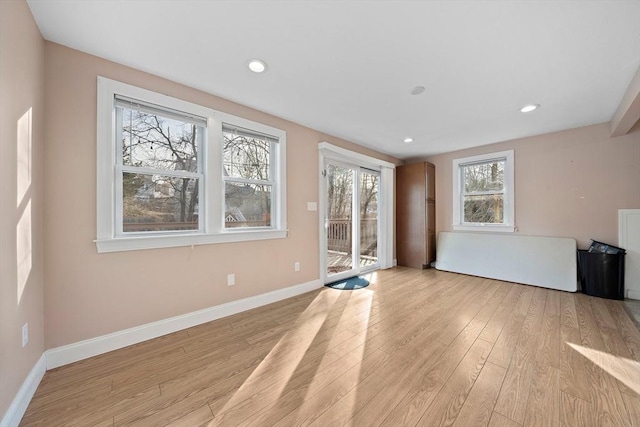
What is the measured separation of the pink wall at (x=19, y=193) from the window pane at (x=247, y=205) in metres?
1.40

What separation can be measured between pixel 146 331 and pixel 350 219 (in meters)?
3.10

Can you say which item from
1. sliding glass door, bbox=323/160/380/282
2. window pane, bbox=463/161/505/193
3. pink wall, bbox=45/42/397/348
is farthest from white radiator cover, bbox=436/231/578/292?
pink wall, bbox=45/42/397/348

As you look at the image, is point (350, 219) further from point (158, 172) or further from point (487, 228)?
point (158, 172)

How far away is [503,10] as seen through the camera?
4.98 ft

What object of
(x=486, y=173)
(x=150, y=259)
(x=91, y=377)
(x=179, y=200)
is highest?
(x=486, y=173)

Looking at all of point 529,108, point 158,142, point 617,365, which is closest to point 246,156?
point 158,142

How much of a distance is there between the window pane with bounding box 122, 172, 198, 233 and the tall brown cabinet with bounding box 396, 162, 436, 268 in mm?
3939

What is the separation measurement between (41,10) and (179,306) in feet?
7.63

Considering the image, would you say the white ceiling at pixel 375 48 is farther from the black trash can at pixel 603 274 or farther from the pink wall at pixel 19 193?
the black trash can at pixel 603 274

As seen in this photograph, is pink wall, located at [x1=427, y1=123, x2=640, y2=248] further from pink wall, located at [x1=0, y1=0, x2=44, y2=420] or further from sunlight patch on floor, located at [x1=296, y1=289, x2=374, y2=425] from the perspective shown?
pink wall, located at [x1=0, y1=0, x2=44, y2=420]

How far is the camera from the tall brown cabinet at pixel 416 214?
474 cm

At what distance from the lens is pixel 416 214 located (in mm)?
4828

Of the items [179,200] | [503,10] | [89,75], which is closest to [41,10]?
[89,75]

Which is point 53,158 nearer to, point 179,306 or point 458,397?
point 179,306
